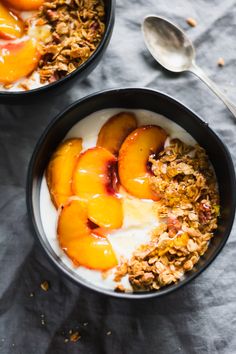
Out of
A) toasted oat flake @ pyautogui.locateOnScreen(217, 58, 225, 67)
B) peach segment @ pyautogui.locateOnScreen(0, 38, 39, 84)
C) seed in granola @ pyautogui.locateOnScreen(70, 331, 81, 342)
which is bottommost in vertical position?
seed in granola @ pyautogui.locateOnScreen(70, 331, 81, 342)

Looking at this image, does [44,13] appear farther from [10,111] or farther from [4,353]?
[4,353]

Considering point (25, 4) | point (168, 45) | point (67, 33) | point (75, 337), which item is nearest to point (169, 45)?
point (168, 45)

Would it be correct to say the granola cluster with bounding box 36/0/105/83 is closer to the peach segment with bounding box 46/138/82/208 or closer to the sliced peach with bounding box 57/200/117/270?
the peach segment with bounding box 46/138/82/208

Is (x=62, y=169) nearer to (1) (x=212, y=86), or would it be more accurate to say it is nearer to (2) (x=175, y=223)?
(2) (x=175, y=223)

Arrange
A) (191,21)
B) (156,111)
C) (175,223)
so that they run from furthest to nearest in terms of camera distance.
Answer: (191,21) < (156,111) < (175,223)

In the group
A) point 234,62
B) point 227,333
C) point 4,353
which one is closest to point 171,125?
point 234,62

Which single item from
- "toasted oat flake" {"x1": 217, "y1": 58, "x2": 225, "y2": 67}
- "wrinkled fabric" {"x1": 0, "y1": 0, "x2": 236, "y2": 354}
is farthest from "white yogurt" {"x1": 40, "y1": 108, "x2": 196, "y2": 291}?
"toasted oat flake" {"x1": 217, "y1": 58, "x2": 225, "y2": 67}

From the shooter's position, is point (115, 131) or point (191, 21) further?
point (191, 21)
